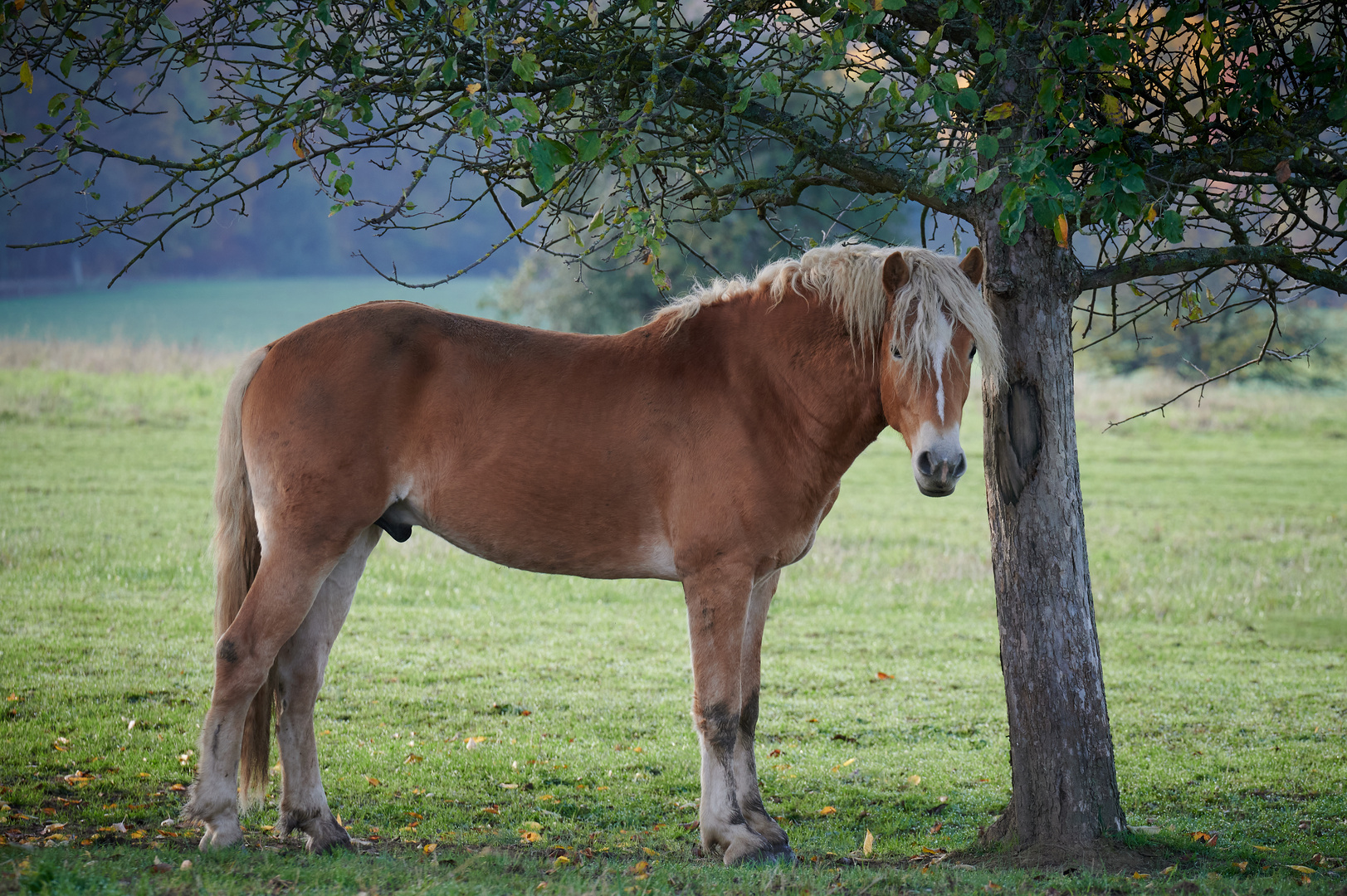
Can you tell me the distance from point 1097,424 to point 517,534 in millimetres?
21731

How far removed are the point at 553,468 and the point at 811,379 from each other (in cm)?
120

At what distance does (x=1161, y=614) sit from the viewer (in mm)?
10883

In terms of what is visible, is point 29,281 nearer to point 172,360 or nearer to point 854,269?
point 172,360

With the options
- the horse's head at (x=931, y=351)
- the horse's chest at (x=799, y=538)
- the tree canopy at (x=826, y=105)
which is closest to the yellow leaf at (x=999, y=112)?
the tree canopy at (x=826, y=105)

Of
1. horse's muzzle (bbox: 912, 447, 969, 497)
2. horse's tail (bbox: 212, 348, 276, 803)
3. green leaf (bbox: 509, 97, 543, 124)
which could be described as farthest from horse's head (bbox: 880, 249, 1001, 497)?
A: horse's tail (bbox: 212, 348, 276, 803)

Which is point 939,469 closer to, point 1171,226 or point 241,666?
point 1171,226

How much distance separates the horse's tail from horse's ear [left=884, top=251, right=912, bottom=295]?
9.25ft

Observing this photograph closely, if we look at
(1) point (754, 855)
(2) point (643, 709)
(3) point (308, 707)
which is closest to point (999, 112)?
(1) point (754, 855)

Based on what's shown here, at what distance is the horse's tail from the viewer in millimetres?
4582

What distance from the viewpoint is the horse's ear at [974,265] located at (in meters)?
4.18

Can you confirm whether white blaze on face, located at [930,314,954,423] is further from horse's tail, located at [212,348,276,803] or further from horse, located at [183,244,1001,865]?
horse's tail, located at [212,348,276,803]

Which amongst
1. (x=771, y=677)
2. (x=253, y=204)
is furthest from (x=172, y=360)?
(x=253, y=204)

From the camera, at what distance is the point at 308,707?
15.0 feet

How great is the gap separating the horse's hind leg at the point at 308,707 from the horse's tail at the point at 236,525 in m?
0.10
